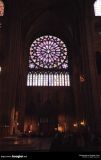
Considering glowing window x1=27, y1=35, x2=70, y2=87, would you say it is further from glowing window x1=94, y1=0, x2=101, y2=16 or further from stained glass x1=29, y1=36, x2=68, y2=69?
glowing window x1=94, y1=0, x2=101, y2=16

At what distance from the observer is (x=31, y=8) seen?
25188 mm

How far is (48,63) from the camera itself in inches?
1219

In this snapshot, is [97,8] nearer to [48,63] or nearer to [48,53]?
[48,53]

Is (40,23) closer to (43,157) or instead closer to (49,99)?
(49,99)

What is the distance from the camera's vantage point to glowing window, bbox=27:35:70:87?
30438 mm

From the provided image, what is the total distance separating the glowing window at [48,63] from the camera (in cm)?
3044

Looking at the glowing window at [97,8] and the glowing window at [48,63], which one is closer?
the glowing window at [97,8]

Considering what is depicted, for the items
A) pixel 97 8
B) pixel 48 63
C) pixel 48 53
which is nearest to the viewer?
pixel 97 8

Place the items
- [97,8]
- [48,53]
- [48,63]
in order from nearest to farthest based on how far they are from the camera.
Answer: [97,8]
[48,63]
[48,53]

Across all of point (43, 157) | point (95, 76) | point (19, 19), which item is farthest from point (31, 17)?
point (43, 157)

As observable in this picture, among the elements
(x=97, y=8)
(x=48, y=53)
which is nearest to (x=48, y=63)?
(x=48, y=53)

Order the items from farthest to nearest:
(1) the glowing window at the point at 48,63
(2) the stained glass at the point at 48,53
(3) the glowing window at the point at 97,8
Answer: (2) the stained glass at the point at 48,53 → (1) the glowing window at the point at 48,63 → (3) the glowing window at the point at 97,8

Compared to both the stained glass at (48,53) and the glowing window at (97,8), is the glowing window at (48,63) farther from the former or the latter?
the glowing window at (97,8)

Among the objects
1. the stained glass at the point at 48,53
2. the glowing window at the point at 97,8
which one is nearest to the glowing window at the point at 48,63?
the stained glass at the point at 48,53
